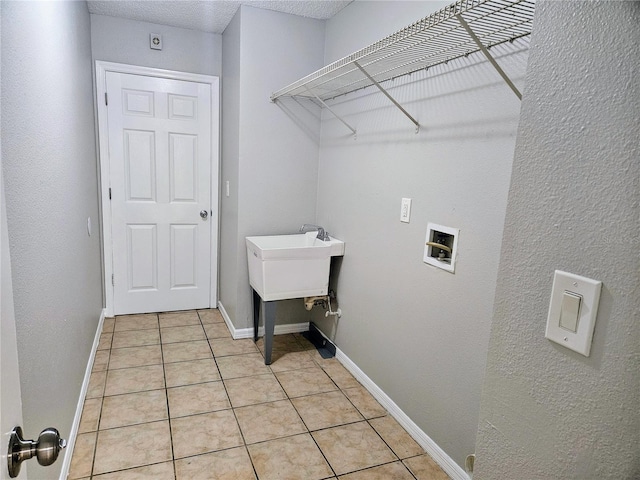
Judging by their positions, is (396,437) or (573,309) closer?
(573,309)

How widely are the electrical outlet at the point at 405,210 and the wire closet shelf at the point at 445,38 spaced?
0.63m

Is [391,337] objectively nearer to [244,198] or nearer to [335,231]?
[335,231]

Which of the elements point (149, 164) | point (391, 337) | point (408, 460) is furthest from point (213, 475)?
point (149, 164)

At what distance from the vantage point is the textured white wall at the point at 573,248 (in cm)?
56

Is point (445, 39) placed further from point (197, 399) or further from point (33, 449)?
point (197, 399)

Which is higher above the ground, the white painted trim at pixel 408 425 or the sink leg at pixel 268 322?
the sink leg at pixel 268 322

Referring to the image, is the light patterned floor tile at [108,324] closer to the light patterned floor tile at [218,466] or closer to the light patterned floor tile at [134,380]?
the light patterned floor tile at [134,380]

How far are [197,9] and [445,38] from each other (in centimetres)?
211

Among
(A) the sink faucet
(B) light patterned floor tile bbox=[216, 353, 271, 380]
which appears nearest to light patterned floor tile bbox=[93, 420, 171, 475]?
(B) light patterned floor tile bbox=[216, 353, 271, 380]

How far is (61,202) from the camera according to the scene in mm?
1864

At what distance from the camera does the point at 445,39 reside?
1551mm

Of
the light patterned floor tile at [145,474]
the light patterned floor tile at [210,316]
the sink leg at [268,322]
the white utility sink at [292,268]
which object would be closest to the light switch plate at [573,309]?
the light patterned floor tile at [145,474]

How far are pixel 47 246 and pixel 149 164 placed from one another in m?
2.01

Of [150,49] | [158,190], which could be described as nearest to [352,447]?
[158,190]
